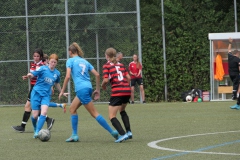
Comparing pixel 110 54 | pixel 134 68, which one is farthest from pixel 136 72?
pixel 110 54

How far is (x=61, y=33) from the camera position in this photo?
2720cm

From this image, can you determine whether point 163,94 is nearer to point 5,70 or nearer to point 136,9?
point 136,9

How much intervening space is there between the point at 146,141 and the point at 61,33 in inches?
602

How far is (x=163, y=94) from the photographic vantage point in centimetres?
2848

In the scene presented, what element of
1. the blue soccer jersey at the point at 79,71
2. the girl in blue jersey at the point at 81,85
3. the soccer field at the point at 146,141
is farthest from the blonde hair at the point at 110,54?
the soccer field at the point at 146,141

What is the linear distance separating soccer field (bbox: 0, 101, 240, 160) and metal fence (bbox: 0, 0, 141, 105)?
8077mm

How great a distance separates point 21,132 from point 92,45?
11.8 metres

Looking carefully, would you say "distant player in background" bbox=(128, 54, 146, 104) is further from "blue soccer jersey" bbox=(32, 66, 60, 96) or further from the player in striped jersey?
the player in striped jersey

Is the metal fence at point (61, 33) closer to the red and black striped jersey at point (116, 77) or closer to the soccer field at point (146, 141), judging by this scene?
the soccer field at point (146, 141)

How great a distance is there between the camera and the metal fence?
88.2 feet

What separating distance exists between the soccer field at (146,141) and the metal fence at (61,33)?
8.08 meters

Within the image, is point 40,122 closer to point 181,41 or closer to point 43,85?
point 43,85

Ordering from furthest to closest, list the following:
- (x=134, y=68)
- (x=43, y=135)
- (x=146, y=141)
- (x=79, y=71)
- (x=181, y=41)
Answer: (x=181, y=41), (x=134, y=68), (x=43, y=135), (x=79, y=71), (x=146, y=141)

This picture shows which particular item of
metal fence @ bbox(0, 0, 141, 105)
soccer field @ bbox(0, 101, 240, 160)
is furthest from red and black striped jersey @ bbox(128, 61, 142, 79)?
soccer field @ bbox(0, 101, 240, 160)
